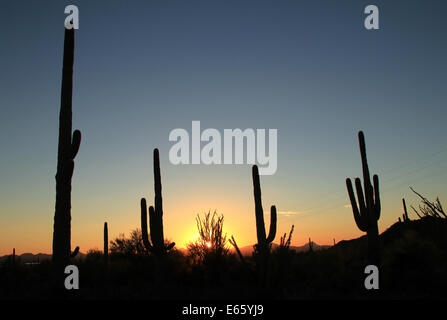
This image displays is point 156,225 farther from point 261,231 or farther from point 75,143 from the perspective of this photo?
point 75,143

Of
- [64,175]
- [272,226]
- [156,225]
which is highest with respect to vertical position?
[64,175]

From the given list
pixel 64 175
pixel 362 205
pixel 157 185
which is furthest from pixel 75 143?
pixel 362 205

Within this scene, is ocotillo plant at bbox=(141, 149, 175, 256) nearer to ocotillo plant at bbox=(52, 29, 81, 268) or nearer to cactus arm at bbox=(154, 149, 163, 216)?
cactus arm at bbox=(154, 149, 163, 216)

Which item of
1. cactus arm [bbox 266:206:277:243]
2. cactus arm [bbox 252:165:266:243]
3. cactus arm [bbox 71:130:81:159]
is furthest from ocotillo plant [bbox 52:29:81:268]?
cactus arm [bbox 266:206:277:243]

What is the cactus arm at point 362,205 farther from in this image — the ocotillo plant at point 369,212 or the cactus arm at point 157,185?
the cactus arm at point 157,185

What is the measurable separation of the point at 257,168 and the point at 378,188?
4.65 meters

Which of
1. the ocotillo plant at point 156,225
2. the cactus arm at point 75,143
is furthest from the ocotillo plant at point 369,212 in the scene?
the cactus arm at point 75,143

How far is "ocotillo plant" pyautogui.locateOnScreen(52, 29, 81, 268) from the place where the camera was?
948 centimetres

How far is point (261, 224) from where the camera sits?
13844 millimetres

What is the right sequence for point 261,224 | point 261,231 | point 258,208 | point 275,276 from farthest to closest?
point 258,208
point 261,224
point 261,231
point 275,276

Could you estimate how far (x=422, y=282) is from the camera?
37.6 ft

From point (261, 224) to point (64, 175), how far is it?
Answer: 23.0 ft

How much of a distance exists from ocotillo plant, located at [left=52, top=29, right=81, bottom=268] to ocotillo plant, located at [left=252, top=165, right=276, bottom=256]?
6.17 meters
